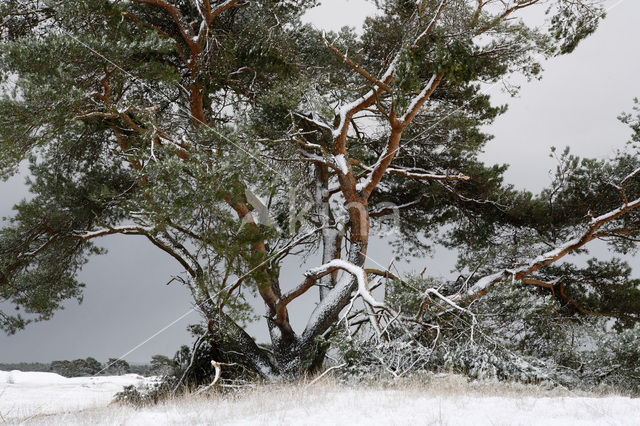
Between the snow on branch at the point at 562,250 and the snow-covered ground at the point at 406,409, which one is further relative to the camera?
the snow on branch at the point at 562,250

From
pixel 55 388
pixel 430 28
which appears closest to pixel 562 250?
pixel 430 28

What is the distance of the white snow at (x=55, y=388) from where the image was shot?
33.1 ft

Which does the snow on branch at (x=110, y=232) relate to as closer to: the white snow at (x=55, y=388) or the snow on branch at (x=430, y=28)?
the white snow at (x=55, y=388)

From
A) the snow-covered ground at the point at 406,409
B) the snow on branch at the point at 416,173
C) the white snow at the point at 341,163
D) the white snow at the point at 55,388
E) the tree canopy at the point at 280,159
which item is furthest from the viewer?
the snow on branch at the point at 416,173

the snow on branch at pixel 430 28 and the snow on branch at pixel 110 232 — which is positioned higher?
the snow on branch at pixel 430 28

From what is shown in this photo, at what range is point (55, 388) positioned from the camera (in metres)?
12.7

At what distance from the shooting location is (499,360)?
23.0 feet

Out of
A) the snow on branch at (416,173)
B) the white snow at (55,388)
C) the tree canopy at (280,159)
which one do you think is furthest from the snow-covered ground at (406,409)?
the snow on branch at (416,173)

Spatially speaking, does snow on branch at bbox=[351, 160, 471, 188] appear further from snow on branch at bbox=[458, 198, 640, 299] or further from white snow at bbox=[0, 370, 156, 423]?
white snow at bbox=[0, 370, 156, 423]

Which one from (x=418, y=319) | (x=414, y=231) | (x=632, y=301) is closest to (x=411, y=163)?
(x=414, y=231)

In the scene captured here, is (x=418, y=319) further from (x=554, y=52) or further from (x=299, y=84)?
(x=554, y=52)

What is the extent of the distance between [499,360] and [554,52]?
5.56 metres

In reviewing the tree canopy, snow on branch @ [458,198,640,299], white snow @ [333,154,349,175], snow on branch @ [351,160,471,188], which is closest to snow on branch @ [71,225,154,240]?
the tree canopy

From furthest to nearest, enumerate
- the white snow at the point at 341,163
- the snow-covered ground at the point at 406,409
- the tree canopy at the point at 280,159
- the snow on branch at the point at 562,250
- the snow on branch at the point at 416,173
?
the snow on branch at the point at 416,173 < the snow on branch at the point at 562,250 < the white snow at the point at 341,163 < the tree canopy at the point at 280,159 < the snow-covered ground at the point at 406,409
